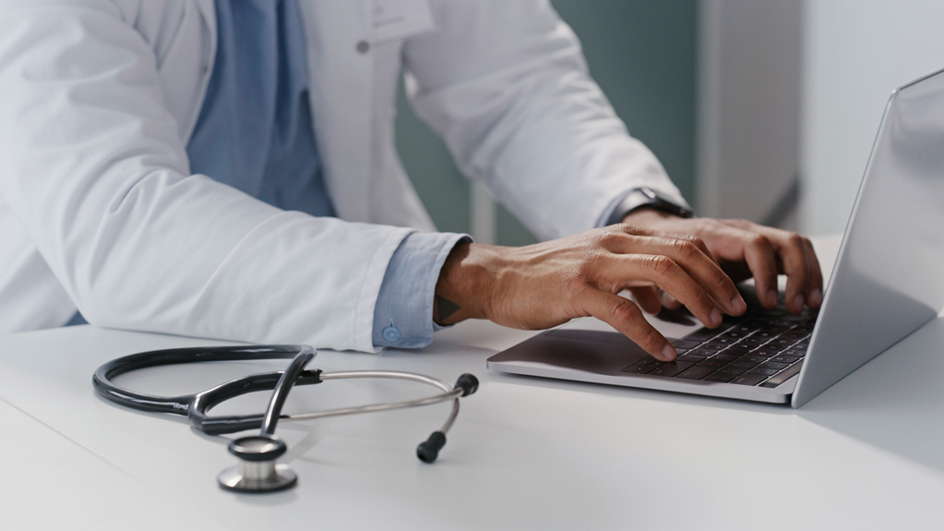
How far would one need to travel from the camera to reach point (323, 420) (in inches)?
19.1

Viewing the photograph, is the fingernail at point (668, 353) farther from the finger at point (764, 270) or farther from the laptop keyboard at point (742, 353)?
the finger at point (764, 270)

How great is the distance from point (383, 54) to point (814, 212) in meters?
1.53

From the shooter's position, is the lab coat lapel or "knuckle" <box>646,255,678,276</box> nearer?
"knuckle" <box>646,255,678,276</box>

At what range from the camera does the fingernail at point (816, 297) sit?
0.79 metres

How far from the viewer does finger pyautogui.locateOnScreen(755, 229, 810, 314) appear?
0.78 meters

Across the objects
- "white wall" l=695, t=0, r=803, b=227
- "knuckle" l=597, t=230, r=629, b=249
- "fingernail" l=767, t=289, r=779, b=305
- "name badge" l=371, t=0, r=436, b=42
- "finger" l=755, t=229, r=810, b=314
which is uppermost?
"name badge" l=371, t=0, r=436, b=42

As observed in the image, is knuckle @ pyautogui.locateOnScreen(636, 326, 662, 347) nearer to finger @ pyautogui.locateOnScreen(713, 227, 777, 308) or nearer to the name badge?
finger @ pyautogui.locateOnScreen(713, 227, 777, 308)

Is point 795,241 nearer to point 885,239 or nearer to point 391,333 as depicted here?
point 885,239

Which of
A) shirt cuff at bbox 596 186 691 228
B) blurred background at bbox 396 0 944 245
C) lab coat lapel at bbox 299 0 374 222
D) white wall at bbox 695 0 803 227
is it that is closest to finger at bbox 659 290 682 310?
shirt cuff at bbox 596 186 691 228

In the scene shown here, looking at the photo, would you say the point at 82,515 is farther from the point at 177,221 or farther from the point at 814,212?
the point at 814,212

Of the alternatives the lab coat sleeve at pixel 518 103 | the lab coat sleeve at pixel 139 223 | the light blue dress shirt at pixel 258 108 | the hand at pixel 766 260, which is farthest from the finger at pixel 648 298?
the light blue dress shirt at pixel 258 108

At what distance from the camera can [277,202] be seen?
130 centimetres

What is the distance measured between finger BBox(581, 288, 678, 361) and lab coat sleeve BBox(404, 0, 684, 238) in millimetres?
606

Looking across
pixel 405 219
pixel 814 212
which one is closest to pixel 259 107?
pixel 405 219
